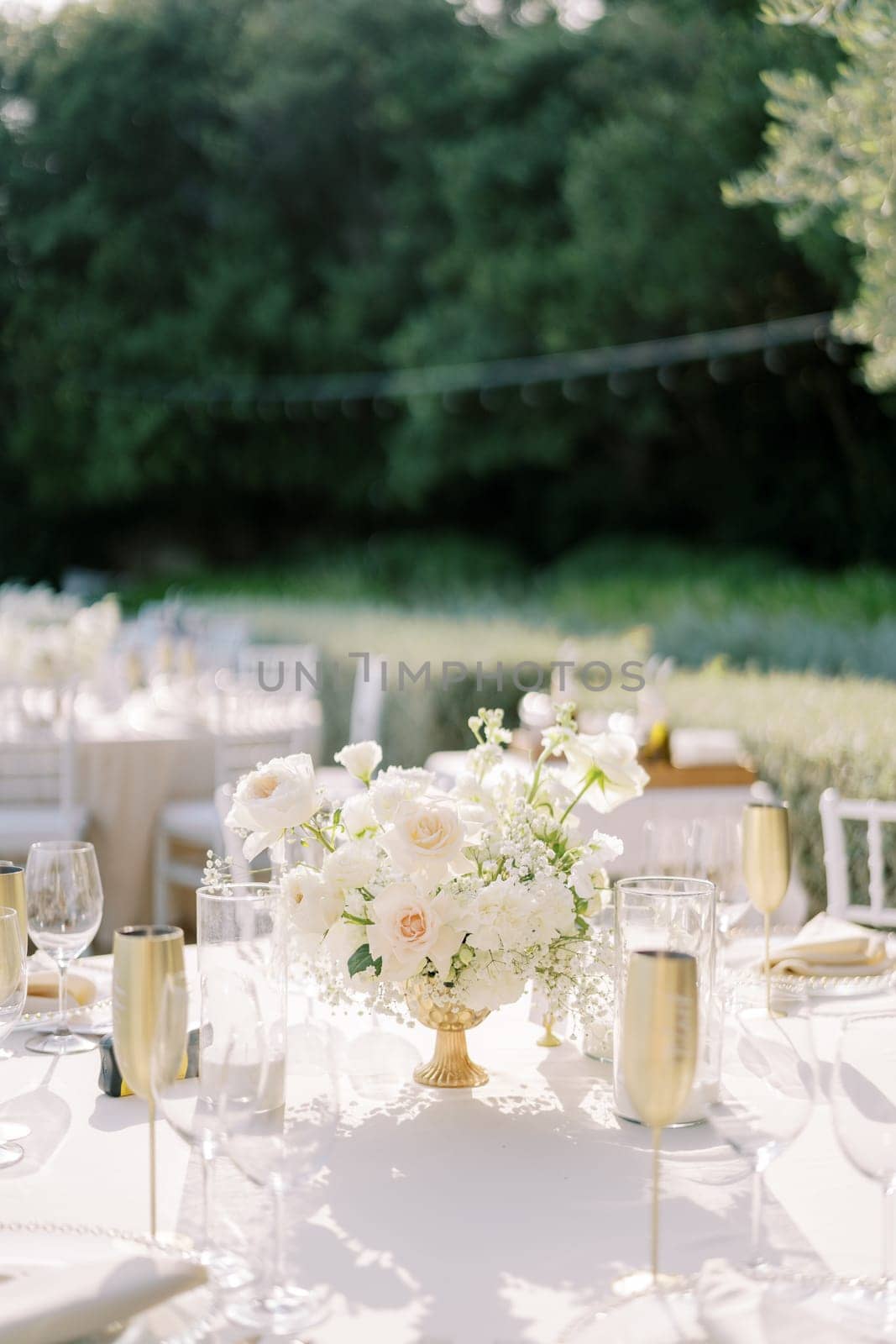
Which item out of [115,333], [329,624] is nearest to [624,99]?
[115,333]

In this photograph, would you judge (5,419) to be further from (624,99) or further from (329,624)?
(329,624)

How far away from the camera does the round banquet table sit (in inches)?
47.6

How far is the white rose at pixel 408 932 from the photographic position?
1.53 m

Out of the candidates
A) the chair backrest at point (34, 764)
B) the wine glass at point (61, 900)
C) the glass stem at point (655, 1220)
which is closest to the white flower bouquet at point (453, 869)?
the wine glass at point (61, 900)

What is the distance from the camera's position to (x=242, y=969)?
144cm

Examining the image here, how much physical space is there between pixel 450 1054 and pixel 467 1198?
32cm

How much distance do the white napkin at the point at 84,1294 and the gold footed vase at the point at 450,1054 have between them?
52cm

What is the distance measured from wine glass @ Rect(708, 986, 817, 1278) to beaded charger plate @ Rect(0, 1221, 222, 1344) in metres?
0.47

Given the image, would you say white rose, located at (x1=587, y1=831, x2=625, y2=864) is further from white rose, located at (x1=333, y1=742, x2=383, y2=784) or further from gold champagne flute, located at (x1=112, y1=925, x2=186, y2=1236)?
gold champagne flute, located at (x1=112, y1=925, x2=186, y2=1236)

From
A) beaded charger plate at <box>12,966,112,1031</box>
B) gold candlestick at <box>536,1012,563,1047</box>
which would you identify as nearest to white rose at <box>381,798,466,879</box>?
gold candlestick at <box>536,1012,563,1047</box>

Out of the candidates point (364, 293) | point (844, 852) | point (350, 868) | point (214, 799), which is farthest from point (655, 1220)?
point (364, 293)

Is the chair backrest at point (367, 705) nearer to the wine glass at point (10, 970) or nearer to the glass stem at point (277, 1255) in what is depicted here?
the wine glass at point (10, 970)

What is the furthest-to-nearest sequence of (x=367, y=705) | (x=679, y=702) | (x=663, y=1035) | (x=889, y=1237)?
(x=367, y=705) → (x=679, y=702) → (x=889, y=1237) → (x=663, y=1035)

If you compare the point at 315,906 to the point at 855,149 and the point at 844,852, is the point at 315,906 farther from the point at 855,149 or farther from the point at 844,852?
the point at 855,149
